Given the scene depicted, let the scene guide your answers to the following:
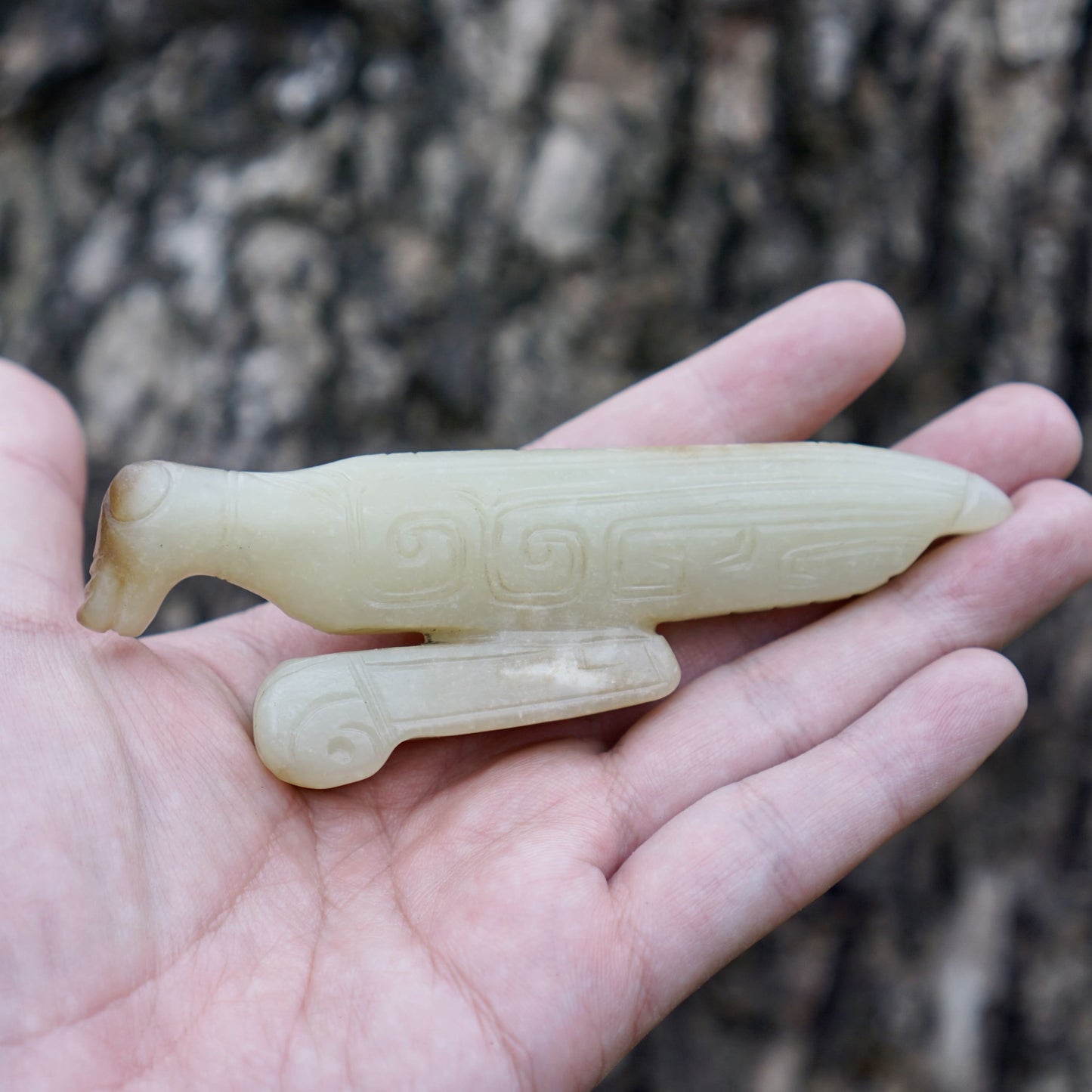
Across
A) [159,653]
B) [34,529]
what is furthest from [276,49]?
[159,653]

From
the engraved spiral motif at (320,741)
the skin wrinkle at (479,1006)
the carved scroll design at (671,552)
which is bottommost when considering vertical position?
the skin wrinkle at (479,1006)

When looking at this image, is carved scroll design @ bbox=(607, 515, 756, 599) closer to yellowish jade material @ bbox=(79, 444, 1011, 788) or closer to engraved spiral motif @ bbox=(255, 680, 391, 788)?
yellowish jade material @ bbox=(79, 444, 1011, 788)

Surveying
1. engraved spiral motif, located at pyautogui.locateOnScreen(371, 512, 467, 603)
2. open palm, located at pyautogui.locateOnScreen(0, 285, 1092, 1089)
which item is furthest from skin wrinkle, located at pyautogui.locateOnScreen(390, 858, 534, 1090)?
engraved spiral motif, located at pyautogui.locateOnScreen(371, 512, 467, 603)

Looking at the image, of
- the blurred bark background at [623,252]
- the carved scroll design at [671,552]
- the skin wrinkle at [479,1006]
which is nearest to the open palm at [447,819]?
the skin wrinkle at [479,1006]

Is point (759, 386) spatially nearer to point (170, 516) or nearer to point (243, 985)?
point (170, 516)

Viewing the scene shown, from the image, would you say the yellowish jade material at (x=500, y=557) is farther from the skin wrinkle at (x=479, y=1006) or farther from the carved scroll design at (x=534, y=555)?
the skin wrinkle at (x=479, y=1006)

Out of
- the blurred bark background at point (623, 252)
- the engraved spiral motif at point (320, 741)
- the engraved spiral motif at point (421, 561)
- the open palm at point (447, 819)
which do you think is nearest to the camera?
the open palm at point (447, 819)
